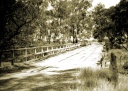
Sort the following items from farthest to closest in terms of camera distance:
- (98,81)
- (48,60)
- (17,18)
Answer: (48,60) → (17,18) → (98,81)

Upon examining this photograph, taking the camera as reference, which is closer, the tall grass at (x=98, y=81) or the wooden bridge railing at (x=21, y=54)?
the tall grass at (x=98, y=81)

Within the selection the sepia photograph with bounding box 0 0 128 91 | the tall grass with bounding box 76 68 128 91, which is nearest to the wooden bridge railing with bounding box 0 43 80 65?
the sepia photograph with bounding box 0 0 128 91

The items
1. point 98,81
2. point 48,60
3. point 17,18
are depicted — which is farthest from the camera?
point 48,60

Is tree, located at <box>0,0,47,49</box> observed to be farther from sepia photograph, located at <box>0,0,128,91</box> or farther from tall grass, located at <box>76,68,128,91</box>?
tall grass, located at <box>76,68,128,91</box>

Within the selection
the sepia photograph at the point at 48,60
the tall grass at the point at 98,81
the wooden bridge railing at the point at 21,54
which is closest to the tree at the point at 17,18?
the sepia photograph at the point at 48,60

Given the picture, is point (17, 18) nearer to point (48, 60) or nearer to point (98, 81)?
point (48, 60)

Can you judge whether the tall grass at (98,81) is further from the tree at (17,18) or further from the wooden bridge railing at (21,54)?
the tree at (17,18)

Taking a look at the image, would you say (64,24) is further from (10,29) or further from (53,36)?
(10,29)

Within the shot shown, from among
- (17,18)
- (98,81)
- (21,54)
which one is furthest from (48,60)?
(98,81)

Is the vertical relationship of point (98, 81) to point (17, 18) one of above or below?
below

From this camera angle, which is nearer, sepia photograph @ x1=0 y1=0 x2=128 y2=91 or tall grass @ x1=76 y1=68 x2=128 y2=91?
tall grass @ x1=76 y1=68 x2=128 y2=91

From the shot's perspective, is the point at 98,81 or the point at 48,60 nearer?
the point at 98,81

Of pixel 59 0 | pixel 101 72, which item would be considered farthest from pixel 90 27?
pixel 101 72

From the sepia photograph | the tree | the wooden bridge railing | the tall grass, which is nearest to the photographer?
the tall grass
